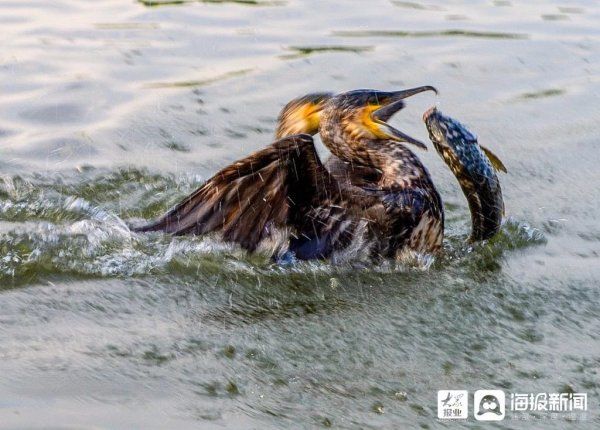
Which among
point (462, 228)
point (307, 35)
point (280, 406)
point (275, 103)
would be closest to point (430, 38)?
point (307, 35)

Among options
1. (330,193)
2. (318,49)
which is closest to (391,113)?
(330,193)

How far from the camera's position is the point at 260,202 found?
580cm

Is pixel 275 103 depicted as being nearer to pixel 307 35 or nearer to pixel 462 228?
pixel 307 35

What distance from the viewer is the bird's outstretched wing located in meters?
5.70

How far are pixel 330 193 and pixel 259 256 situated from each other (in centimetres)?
47

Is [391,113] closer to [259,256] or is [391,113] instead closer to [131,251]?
[259,256]

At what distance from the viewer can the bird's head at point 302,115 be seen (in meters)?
6.51

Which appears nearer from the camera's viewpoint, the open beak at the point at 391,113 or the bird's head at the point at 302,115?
the open beak at the point at 391,113

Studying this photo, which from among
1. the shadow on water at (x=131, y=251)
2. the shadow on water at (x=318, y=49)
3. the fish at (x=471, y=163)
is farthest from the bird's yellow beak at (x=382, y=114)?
the shadow on water at (x=318, y=49)

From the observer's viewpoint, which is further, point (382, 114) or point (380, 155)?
point (382, 114)

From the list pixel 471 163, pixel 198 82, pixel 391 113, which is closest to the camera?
pixel 471 163

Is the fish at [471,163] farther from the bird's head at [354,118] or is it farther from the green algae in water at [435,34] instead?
the green algae in water at [435,34]

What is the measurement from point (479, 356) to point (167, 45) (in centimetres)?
500

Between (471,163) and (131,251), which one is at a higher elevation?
(471,163)
